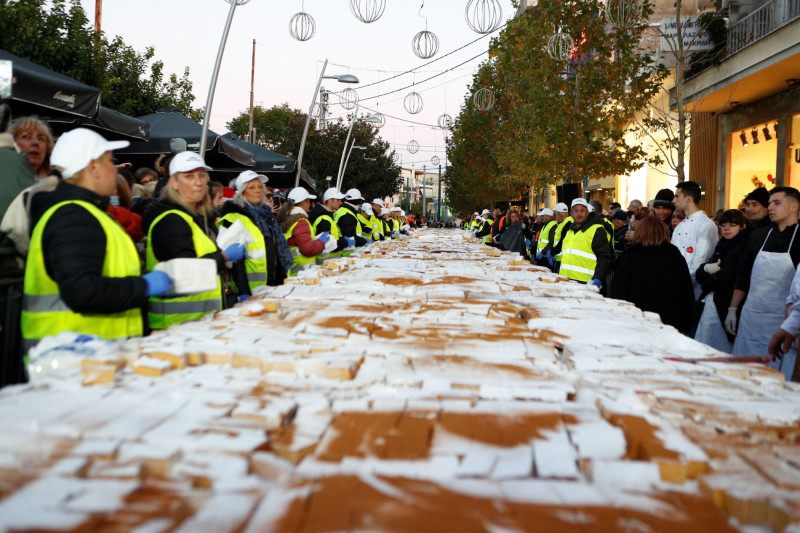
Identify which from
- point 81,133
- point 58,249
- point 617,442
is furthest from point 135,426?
point 81,133

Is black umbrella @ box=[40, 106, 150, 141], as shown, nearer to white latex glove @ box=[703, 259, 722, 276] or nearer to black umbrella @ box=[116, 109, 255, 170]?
black umbrella @ box=[116, 109, 255, 170]

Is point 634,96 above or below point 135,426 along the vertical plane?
above

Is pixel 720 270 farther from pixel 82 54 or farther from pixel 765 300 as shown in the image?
pixel 82 54

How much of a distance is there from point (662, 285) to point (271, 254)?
3.35 meters

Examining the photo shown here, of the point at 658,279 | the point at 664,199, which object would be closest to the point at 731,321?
the point at 658,279

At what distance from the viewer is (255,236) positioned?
5859 mm

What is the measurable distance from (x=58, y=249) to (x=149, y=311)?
1.02m

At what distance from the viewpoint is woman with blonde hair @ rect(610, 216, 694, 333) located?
6516 millimetres

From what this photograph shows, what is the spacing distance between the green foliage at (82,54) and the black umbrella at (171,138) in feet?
6.86

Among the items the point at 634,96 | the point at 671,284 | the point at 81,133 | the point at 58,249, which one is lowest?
the point at 671,284

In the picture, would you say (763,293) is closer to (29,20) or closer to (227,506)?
(227,506)

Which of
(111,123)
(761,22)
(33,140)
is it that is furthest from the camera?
(761,22)

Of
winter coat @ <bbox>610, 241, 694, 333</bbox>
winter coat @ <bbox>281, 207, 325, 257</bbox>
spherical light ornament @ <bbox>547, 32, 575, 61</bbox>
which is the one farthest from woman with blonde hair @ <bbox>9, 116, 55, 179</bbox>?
spherical light ornament @ <bbox>547, 32, 575, 61</bbox>

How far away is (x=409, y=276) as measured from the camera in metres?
5.68
